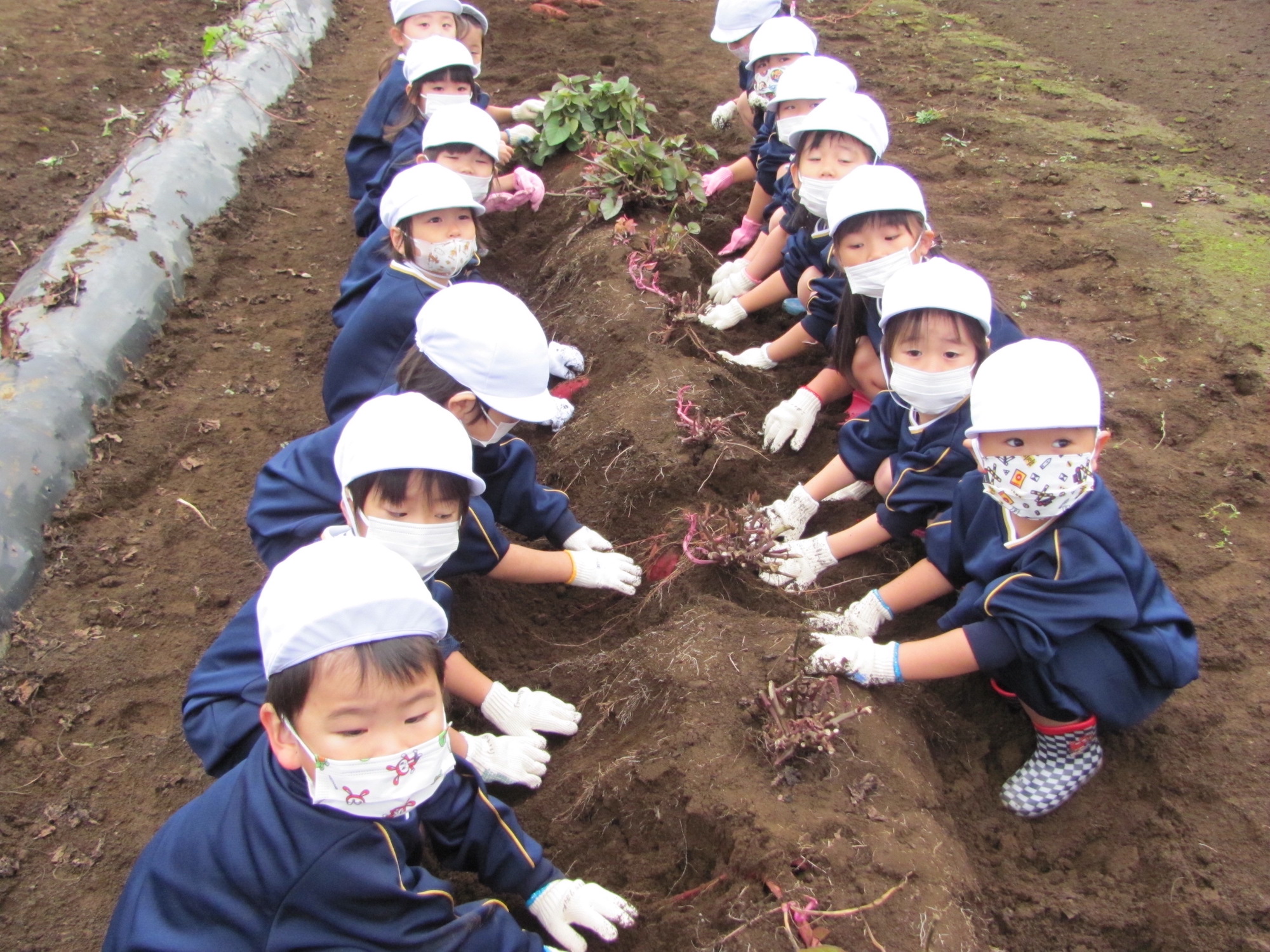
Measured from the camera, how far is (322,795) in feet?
6.03

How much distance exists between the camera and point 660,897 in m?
2.37

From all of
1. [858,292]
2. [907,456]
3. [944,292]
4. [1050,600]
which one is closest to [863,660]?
[1050,600]

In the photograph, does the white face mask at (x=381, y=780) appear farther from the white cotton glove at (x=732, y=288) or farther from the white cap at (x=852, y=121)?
the white cotton glove at (x=732, y=288)

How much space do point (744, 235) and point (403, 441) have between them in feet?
12.3

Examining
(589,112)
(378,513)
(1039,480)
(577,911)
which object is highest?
(1039,480)

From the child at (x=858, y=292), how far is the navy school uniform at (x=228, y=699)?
2.10m

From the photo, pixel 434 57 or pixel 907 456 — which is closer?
pixel 907 456

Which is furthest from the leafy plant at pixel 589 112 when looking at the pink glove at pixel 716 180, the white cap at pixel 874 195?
the white cap at pixel 874 195

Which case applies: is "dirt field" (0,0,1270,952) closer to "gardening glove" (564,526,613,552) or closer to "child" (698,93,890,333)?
"gardening glove" (564,526,613,552)

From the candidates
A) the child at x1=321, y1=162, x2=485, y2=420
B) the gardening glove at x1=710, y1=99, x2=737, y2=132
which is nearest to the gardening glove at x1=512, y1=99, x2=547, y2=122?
the gardening glove at x1=710, y1=99, x2=737, y2=132

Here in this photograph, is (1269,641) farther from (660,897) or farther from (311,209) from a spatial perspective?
(311,209)

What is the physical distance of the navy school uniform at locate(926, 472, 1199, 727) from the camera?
245 cm

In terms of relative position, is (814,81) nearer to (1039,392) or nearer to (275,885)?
(1039,392)

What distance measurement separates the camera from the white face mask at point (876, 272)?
3451mm
